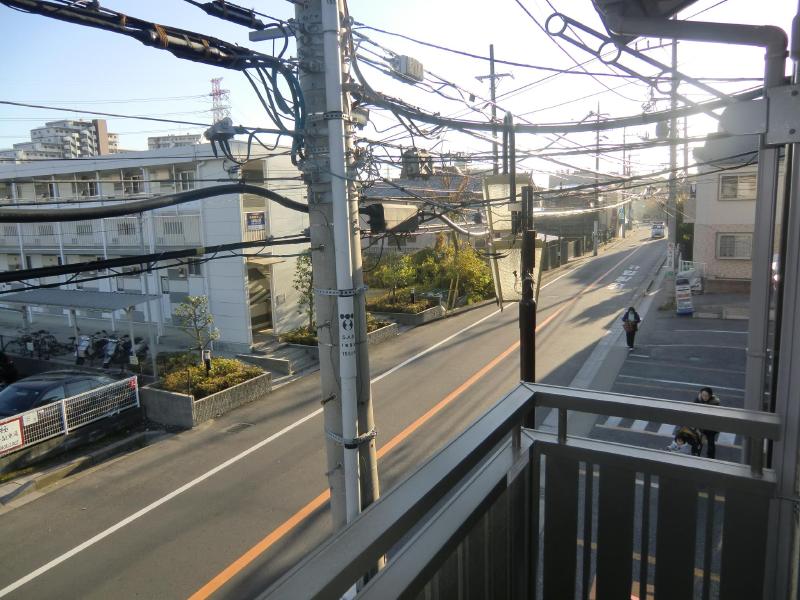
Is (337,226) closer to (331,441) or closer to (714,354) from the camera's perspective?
(331,441)

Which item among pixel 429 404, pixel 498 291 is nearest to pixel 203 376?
pixel 429 404

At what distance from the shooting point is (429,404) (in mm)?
12555

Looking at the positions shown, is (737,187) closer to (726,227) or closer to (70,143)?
(726,227)

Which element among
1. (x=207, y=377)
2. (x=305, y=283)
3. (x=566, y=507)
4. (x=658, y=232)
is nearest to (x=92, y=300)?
(x=207, y=377)

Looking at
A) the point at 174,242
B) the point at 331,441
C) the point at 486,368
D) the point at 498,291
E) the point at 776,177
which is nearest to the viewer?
the point at 776,177

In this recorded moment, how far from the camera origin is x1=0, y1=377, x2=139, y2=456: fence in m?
10.3

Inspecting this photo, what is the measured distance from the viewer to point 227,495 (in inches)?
358

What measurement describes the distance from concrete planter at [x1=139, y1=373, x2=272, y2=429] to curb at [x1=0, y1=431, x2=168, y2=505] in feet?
1.50

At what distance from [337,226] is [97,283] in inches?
816

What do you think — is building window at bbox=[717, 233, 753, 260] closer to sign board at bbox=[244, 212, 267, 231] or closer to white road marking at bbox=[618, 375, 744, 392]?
white road marking at bbox=[618, 375, 744, 392]

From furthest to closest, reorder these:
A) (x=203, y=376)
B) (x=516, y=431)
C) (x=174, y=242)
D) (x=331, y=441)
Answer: (x=174, y=242) → (x=203, y=376) → (x=331, y=441) → (x=516, y=431)

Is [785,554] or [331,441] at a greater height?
[785,554]

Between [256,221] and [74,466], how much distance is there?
29.3ft

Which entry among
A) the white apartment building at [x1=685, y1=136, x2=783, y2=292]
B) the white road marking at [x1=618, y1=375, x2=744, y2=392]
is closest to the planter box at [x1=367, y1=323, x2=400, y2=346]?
the white road marking at [x1=618, y1=375, x2=744, y2=392]
